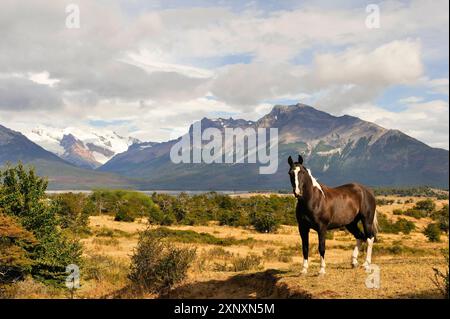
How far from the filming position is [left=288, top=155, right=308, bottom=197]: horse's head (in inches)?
512

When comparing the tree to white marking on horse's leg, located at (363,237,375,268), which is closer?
white marking on horse's leg, located at (363,237,375,268)

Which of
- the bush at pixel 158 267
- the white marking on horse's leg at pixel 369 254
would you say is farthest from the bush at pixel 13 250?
the white marking on horse's leg at pixel 369 254

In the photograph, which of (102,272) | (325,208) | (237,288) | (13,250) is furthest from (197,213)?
(325,208)

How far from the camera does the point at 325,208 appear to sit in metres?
14.0

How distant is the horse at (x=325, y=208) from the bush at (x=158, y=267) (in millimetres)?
4628

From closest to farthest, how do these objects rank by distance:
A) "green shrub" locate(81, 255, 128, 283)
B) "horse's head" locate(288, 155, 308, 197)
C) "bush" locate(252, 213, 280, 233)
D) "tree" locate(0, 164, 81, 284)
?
1. "horse's head" locate(288, 155, 308, 197)
2. "tree" locate(0, 164, 81, 284)
3. "green shrub" locate(81, 255, 128, 283)
4. "bush" locate(252, 213, 280, 233)

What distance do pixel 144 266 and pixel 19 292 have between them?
4354 millimetres

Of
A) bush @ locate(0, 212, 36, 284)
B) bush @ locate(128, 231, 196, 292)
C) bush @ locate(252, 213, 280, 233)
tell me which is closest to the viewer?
bush @ locate(0, 212, 36, 284)

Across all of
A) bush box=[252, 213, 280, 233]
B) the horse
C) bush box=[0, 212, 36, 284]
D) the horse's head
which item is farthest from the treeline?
the horse's head

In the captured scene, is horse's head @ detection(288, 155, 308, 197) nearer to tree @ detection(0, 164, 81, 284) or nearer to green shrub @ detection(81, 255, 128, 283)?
green shrub @ detection(81, 255, 128, 283)

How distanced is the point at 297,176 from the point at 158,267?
264 inches
